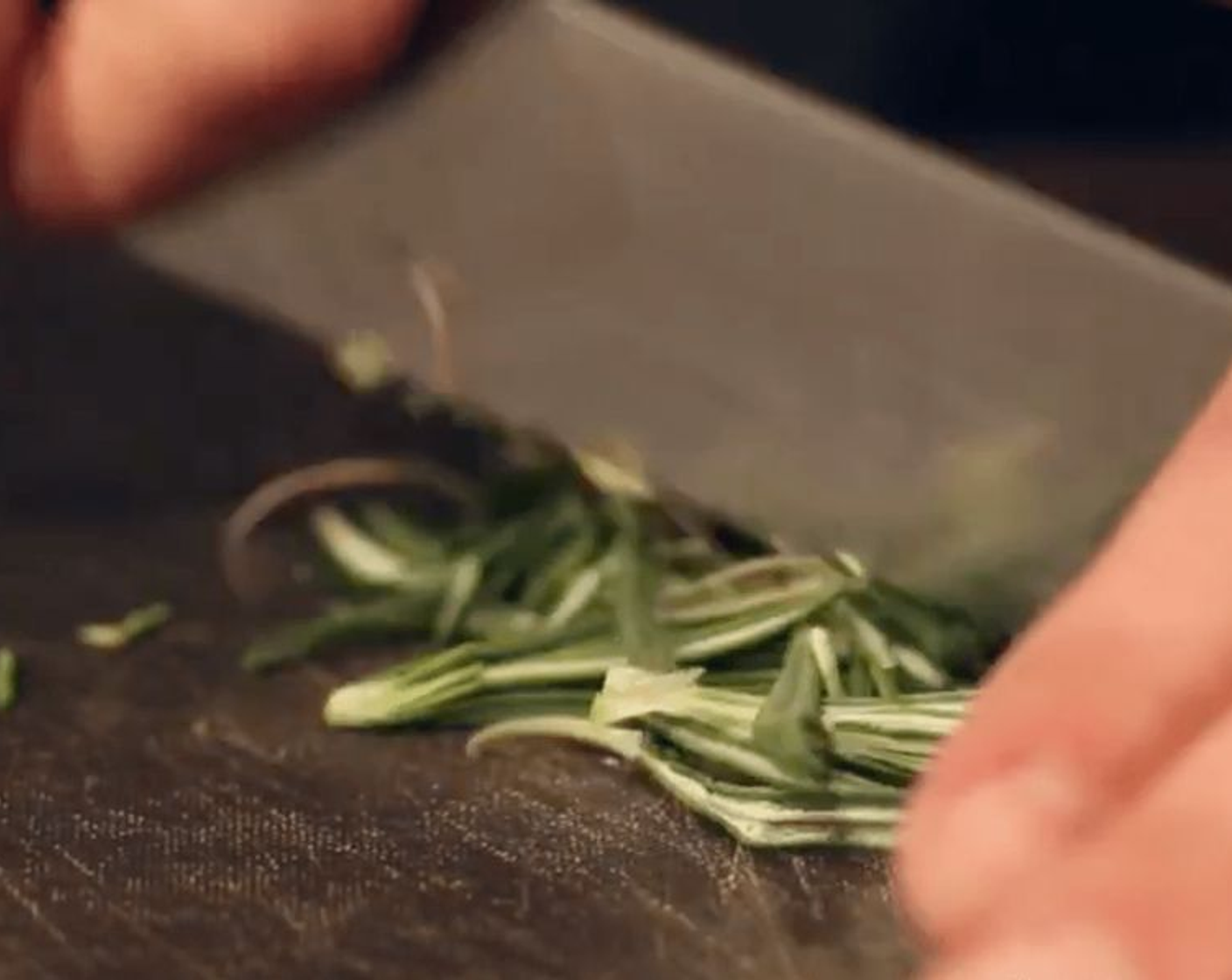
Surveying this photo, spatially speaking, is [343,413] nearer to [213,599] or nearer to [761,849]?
[213,599]

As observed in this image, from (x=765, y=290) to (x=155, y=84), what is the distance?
21 centimetres

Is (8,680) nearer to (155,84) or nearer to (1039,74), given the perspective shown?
(155,84)

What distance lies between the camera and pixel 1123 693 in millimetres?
477

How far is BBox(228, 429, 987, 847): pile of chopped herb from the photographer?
0.73 meters

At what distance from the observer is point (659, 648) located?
78cm

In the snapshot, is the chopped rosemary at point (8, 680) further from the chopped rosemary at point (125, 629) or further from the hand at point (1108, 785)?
the hand at point (1108, 785)

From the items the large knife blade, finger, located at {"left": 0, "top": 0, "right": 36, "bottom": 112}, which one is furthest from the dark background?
finger, located at {"left": 0, "top": 0, "right": 36, "bottom": 112}

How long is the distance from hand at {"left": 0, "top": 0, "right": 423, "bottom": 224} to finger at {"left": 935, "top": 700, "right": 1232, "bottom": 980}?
1.26 feet

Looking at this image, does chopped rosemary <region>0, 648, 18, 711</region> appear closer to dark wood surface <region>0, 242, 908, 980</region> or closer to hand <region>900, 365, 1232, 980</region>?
dark wood surface <region>0, 242, 908, 980</region>

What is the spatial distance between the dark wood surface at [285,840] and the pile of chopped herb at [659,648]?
0.05ft

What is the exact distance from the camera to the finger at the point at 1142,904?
16.5 inches

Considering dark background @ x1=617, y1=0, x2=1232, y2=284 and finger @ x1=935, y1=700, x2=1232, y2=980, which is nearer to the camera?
finger @ x1=935, y1=700, x2=1232, y2=980

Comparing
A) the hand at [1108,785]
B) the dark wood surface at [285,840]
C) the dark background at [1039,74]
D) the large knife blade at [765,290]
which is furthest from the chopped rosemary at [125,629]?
A: the hand at [1108,785]

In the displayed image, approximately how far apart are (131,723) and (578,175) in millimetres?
250
